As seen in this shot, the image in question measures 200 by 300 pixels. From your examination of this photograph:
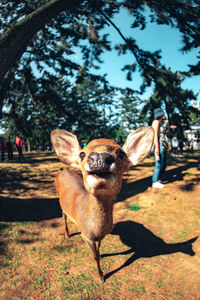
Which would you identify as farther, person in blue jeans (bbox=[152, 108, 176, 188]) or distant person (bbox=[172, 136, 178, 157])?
distant person (bbox=[172, 136, 178, 157])

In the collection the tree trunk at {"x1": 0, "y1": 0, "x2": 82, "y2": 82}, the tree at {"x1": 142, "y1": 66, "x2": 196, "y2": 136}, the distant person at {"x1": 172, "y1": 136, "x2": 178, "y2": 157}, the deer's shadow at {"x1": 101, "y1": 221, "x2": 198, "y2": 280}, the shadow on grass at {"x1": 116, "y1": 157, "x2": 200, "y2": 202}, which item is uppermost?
the tree trunk at {"x1": 0, "y1": 0, "x2": 82, "y2": 82}

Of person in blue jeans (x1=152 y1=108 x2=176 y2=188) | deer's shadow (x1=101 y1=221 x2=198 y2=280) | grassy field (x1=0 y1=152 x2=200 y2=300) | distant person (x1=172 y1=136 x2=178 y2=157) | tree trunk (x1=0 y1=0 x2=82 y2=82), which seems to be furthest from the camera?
distant person (x1=172 y1=136 x2=178 y2=157)

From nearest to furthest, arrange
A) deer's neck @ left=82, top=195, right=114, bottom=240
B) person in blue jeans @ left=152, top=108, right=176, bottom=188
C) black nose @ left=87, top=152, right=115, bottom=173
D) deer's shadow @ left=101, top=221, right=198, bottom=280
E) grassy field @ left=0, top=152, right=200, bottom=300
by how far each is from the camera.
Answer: black nose @ left=87, top=152, right=115, bottom=173 < deer's neck @ left=82, top=195, right=114, bottom=240 < grassy field @ left=0, top=152, right=200, bottom=300 < deer's shadow @ left=101, top=221, right=198, bottom=280 < person in blue jeans @ left=152, top=108, right=176, bottom=188

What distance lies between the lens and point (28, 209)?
4.66 metres

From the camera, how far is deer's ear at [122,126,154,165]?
2.38m

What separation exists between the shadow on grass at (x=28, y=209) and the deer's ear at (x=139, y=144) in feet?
9.44

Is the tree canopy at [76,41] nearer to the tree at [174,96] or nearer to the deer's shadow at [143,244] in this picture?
the tree at [174,96]

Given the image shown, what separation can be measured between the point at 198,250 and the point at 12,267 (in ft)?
9.78

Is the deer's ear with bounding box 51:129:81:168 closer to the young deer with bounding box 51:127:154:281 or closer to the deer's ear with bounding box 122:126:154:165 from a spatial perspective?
the young deer with bounding box 51:127:154:281

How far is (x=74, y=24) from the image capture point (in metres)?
8.59

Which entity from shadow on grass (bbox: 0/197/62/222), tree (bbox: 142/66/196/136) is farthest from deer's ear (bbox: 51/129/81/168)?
tree (bbox: 142/66/196/136)

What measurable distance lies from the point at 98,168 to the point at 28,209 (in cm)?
377

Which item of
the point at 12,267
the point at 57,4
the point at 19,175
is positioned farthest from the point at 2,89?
the point at 12,267

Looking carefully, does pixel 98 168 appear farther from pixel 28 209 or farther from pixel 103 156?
pixel 28 209
